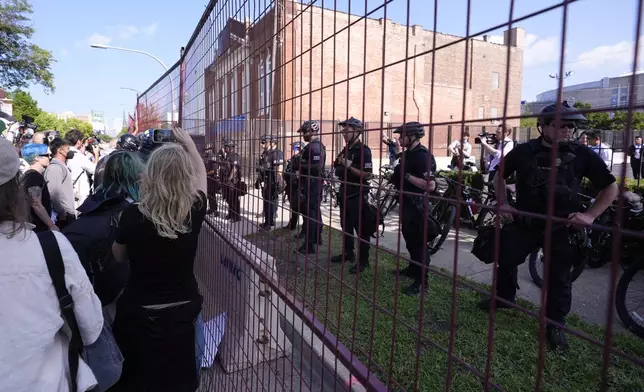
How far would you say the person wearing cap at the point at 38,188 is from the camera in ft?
12.5

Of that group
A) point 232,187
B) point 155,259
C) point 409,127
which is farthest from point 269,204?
point 409,127

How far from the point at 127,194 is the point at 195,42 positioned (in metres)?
2.54

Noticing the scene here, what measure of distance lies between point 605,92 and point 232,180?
8.96 ft

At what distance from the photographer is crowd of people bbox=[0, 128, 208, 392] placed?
1527 millimetres

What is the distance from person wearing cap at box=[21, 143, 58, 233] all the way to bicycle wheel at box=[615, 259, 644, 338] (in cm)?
487

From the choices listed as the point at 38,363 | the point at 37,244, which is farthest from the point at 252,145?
the point at 38,363

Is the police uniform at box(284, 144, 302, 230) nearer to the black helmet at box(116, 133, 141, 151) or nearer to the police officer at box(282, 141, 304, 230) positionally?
the police officer at box(282, 141, 304, 230)

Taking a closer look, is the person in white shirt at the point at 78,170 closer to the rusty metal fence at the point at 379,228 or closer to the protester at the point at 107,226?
the rusty metal fence at the point at 379,228

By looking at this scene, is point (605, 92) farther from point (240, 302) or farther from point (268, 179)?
point (240, 302)

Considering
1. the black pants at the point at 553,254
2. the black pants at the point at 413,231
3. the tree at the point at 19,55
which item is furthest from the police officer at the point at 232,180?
the tree at the point at 19,55

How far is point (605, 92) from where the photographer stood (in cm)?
84

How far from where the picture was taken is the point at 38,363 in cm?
156

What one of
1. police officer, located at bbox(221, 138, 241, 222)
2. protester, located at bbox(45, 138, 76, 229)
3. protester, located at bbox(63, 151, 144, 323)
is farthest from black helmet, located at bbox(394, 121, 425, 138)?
protester, located at bbox(45, 138, 76, 229)

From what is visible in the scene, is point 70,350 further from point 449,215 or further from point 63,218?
point 449,215
